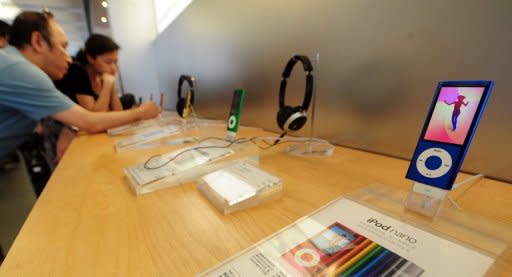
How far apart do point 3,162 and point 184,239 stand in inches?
50.0

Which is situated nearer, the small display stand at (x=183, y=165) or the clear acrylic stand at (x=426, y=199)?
the clear acrylic stand at (x=426, y=199)

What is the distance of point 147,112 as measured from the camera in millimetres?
1237

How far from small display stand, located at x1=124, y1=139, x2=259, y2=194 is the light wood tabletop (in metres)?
0.02

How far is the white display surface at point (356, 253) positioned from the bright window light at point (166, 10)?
1.34m

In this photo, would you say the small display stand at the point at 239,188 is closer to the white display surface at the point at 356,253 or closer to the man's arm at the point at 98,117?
the white display surface at the point at 356,253

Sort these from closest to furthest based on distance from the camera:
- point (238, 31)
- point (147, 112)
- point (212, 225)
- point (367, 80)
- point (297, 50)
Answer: point (212, 225)
point (367, 80)
point (297, 50)
point (238, 31)
point (147, 112)

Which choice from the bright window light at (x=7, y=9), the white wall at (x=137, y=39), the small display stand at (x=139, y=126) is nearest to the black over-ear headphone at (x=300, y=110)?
the small display stand at (x=139, y=126)

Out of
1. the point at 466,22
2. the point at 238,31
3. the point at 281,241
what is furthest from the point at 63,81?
the point at 466,22

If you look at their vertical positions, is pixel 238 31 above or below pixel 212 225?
above

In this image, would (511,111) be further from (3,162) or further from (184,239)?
(3,162)

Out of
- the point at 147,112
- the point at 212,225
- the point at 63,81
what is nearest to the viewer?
the point at 212,225

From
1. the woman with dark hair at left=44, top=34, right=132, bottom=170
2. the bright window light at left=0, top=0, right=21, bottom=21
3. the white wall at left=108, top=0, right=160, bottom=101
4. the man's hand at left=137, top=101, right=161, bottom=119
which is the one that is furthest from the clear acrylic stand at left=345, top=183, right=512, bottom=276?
the bright window light at left=0, top=0, right=21, bottom=21

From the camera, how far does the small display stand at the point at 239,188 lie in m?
0.36

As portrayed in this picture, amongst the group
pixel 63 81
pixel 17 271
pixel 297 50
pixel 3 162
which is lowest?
pixel 3 162
